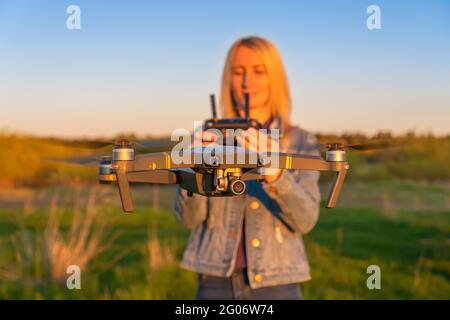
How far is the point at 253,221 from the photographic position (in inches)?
192

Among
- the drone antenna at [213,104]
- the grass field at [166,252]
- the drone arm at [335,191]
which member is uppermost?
the drone antenna at [213,104]

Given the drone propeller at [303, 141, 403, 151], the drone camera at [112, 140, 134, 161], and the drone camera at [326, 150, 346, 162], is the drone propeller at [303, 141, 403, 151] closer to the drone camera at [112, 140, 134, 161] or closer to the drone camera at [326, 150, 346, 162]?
the drone camera at [326, 150, 346, 162]

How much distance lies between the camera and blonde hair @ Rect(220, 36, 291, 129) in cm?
485

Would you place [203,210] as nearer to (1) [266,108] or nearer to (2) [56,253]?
(1) [266,108]

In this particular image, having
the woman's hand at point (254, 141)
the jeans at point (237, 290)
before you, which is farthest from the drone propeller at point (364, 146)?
the jeans at point (237, 290)

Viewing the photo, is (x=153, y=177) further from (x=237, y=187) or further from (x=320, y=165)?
(x=320, y=165)

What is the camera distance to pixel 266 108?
4.97 meters

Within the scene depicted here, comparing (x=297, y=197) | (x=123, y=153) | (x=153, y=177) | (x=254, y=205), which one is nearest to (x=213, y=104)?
(x=153, y=177)

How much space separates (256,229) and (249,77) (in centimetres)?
130

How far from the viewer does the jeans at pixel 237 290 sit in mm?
4727

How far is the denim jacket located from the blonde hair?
0.28 meters

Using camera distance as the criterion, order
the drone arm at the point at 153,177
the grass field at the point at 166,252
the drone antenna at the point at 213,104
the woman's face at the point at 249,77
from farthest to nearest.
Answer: the grass field at the point at 166,252
the woman's face at the point at 249,77
the drone antenna at the point at 213,104
the drone arm at the point at 153,177

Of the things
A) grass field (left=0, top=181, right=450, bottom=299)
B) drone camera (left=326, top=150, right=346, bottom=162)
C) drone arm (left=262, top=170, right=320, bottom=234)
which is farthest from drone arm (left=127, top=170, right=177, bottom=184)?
grass field (left=0, top=181, right=450, bottom=299)

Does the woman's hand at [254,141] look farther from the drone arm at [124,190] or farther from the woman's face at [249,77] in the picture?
the woman's face at [249,77]
